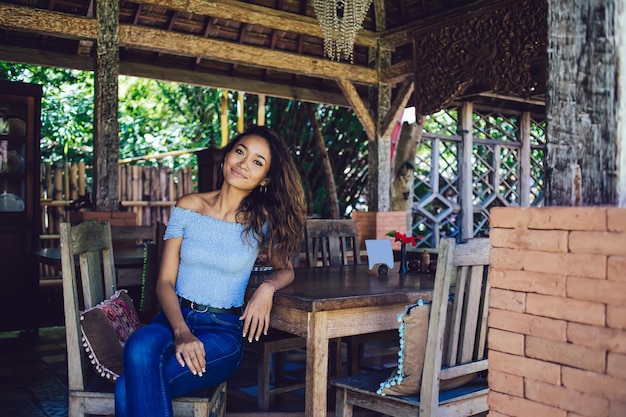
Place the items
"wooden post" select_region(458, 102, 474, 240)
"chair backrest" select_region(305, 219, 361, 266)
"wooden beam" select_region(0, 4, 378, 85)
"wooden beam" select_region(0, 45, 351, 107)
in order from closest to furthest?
"chair backrest" select_region(305, 219, 361, 266) < "wooden beam" select_region(0, 4, 378, 85) < "wooden beam" select_region(0, 45, 351, 107) < "wooden post" select_region(458, 102, 474, 240)

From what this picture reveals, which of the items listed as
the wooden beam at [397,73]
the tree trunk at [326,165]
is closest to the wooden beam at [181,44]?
the wooden beam at [397,73]

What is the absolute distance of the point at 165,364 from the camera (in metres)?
2.15

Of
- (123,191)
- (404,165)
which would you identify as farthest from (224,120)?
(404,165)

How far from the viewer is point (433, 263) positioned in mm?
3527

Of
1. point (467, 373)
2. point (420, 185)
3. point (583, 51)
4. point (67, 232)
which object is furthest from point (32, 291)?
point (420, 185)

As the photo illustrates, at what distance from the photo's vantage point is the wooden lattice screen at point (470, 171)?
9.75m

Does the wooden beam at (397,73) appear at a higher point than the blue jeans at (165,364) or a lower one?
higher

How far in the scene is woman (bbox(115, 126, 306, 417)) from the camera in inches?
82.0

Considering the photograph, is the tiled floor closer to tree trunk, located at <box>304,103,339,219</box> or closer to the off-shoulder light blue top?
the off-shoulder light blue top

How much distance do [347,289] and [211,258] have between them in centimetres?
65

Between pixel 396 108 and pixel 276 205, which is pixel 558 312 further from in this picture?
pixel 396 108

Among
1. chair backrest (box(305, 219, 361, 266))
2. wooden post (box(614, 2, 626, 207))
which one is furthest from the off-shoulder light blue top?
chair backrest (box(305, 219, 361, 266))

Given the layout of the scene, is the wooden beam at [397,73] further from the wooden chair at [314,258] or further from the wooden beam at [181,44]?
the wooden chair at [314,258]

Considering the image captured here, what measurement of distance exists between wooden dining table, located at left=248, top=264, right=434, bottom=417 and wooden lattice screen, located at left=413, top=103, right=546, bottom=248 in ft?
21.6
